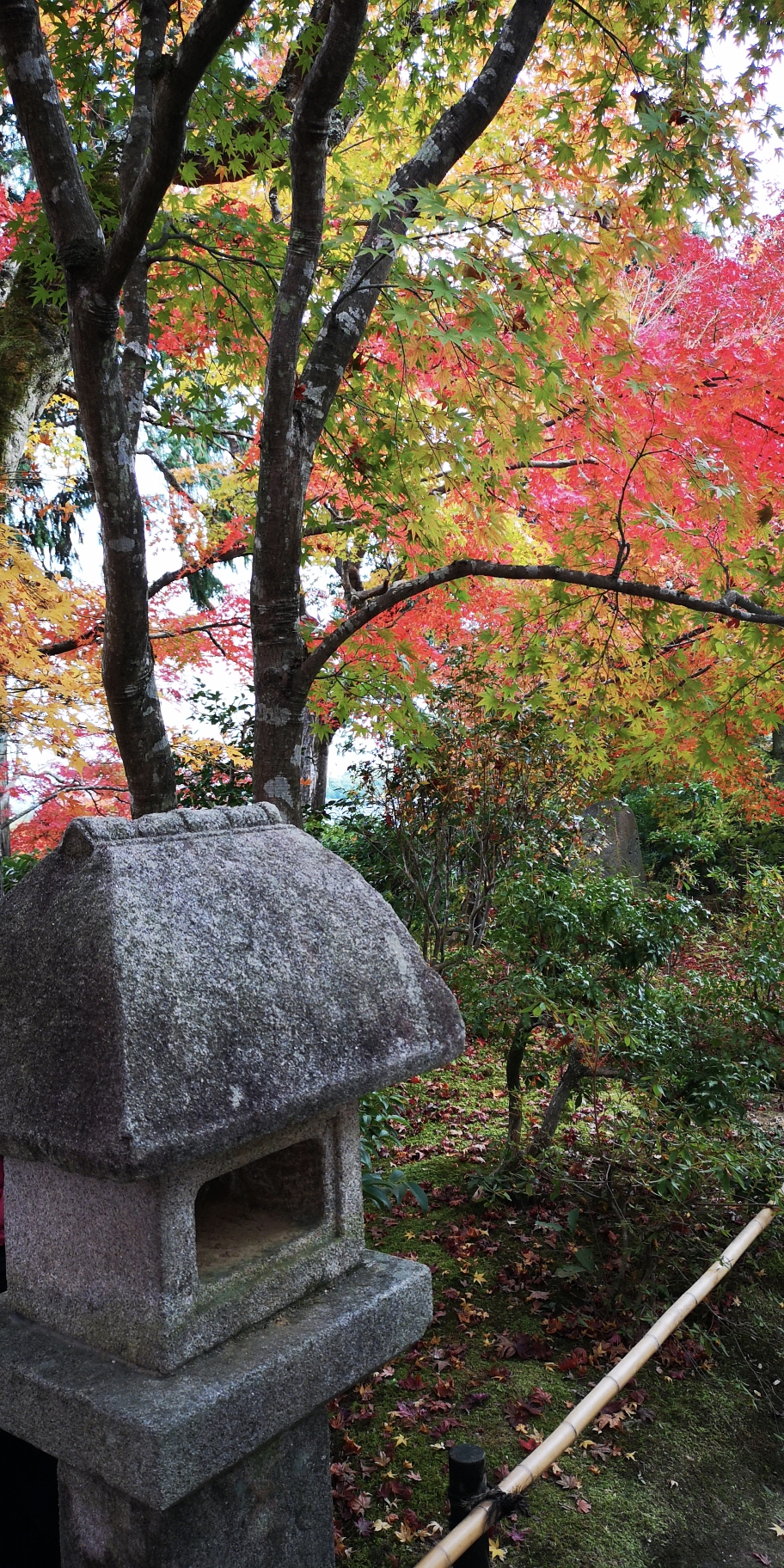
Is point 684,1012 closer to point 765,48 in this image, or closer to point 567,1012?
point 567,1012

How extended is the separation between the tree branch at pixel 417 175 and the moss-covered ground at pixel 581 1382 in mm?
3730

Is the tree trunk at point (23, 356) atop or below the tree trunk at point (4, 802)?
atop

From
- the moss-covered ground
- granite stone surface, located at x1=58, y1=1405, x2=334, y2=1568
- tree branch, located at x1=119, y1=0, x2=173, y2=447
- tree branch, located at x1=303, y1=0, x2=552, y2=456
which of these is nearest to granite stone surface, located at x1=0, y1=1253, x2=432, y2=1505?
granite stone surface, located at x1=58, y1=1405, x2=334, y2=1568

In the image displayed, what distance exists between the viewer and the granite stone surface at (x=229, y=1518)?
6.40ft

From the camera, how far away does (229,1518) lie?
2.06m

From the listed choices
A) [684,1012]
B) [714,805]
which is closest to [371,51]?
[684,1012]

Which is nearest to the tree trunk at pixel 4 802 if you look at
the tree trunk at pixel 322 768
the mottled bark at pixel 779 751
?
the tree trunk at pixel 322 768

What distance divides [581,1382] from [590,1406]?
89cm

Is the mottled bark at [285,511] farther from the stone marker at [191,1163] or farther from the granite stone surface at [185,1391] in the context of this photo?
the granite stone surface at [185,1391]

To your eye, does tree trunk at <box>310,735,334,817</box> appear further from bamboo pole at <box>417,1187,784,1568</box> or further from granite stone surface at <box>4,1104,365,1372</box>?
granite stone surface at <box>4,1104,365,1372</box>

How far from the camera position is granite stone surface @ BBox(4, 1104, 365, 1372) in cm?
186

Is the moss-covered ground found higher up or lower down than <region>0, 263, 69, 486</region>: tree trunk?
lower down

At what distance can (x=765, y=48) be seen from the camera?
Result: 4.16 meters

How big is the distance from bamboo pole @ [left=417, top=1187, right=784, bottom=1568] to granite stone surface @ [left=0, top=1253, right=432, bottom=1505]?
61 cm
